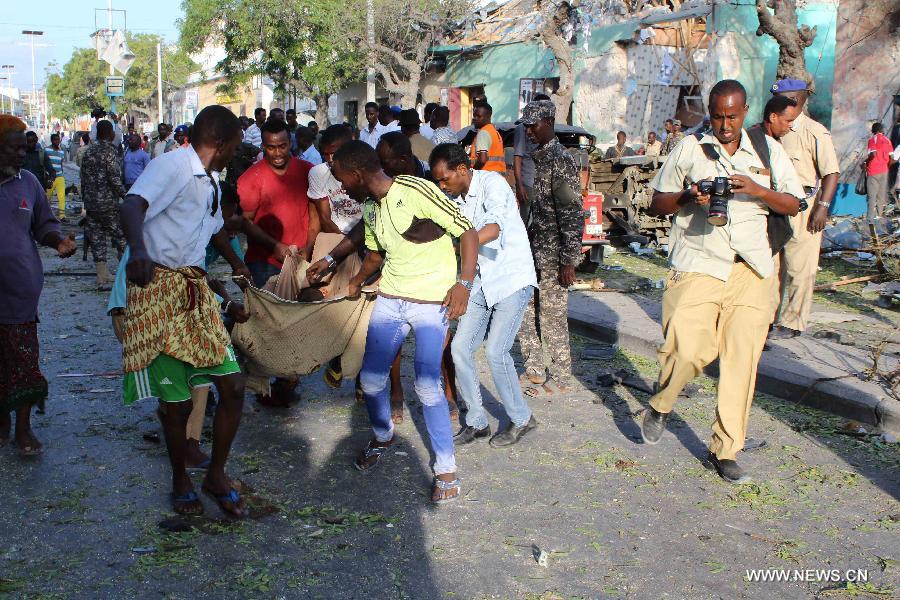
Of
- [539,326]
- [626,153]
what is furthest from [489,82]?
[539,326]

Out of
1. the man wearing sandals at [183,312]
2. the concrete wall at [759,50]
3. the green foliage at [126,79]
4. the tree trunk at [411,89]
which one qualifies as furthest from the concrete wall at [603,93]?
the green foliage at [126,79]

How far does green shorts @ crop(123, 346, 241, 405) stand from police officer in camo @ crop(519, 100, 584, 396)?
291cm

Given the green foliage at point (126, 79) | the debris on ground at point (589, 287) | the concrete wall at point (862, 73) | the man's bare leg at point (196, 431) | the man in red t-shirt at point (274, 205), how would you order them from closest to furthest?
1. the man's bare leg at point (196, 431)
2. the man in red t-shirt at point (274, 205)
3. the debris on ground at point (589, 287)
4. the concrete wall at point (862, 73)
5. the green foliage at point (126, 79)

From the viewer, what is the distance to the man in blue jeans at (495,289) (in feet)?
17.0

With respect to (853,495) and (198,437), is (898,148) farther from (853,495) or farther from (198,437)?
(198,437)

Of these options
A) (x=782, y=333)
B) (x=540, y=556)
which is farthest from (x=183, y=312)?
(x=782, y=333)

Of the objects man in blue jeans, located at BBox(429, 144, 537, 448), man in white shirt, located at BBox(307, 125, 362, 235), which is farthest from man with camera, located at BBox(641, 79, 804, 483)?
man in white shirt, located at BBox(307, 125, 362, 235)

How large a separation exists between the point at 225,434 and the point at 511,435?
1.87 meters

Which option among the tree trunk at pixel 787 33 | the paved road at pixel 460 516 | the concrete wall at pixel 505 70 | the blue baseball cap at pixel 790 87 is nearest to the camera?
the paved road at pixel 460 516

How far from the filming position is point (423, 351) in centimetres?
457

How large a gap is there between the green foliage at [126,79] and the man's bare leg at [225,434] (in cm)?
6693

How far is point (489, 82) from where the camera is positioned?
30359mm

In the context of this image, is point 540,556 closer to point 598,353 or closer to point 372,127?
point 598,353

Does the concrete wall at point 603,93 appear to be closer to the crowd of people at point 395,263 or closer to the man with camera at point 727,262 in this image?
the crowd of people at point 395,263
